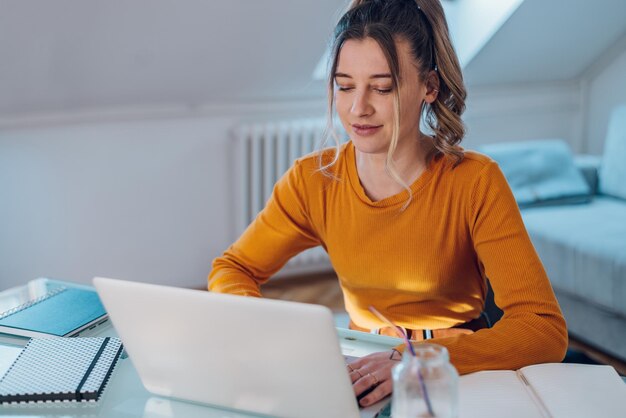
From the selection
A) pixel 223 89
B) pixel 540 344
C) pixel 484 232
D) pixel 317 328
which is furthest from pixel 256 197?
pixel 317 328

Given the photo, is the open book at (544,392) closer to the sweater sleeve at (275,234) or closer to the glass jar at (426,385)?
the glass jar at (426,385)

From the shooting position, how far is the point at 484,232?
1406 millimetres

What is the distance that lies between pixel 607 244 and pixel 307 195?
1.31 metres

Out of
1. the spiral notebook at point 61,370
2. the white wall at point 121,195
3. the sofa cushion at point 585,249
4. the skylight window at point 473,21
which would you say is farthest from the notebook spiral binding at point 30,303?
the skylight window at point 473,21

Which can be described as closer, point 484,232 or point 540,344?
point 540,344

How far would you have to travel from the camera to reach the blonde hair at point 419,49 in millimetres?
1412

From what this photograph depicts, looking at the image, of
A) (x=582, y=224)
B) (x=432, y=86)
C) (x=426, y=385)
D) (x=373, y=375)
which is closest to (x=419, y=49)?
(x=432, y=86)

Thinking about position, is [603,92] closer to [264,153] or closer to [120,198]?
[264,153]

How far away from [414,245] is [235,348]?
22.1 inches

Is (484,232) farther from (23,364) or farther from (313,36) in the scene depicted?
(313,36)

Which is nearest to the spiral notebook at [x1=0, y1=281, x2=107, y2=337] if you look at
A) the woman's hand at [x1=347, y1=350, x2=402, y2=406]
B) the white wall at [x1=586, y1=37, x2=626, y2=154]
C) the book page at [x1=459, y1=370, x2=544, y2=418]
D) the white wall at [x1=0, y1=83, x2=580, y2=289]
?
the woman's hand at [x1=347, y1=350, x2=402, y2=406]

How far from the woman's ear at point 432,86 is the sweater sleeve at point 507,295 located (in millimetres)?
154

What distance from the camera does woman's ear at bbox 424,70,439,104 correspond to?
148 cm

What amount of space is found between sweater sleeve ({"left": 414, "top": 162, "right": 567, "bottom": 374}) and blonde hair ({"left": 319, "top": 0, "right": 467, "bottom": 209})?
4.2 inches
